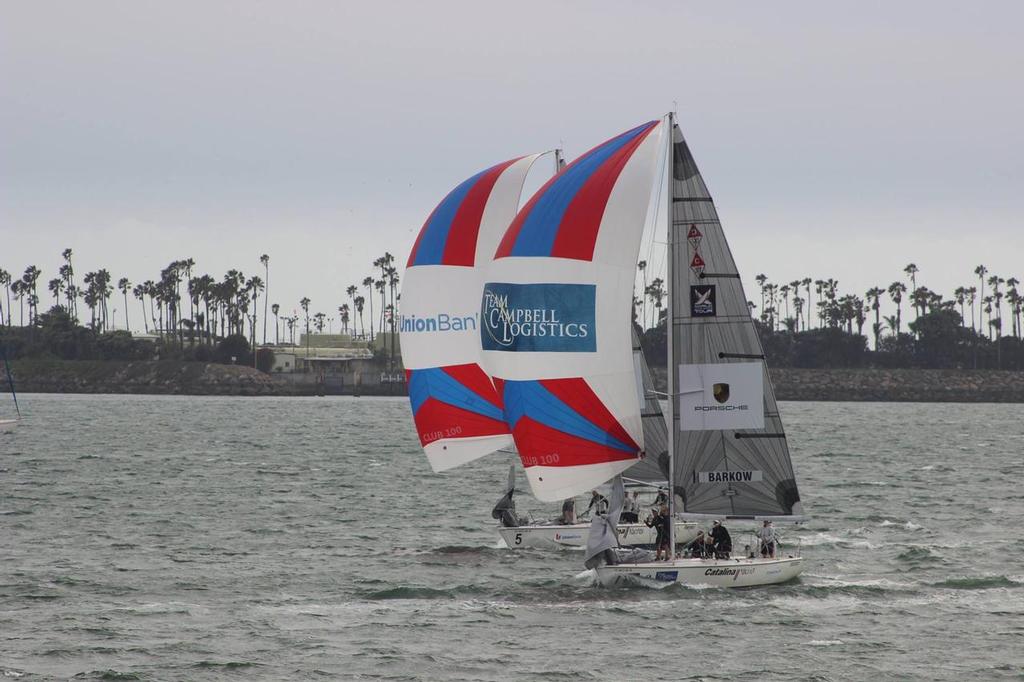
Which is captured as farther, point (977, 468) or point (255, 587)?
point (977, 468)

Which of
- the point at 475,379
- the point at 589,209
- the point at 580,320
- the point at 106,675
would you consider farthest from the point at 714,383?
the point at 106,675

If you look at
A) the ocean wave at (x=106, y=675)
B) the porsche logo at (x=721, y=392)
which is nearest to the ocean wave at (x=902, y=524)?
the porsche logo at (x=721, y=392)

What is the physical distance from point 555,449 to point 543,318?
2.89m

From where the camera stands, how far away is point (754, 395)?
29.7 meters

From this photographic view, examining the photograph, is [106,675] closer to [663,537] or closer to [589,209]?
[663,537]

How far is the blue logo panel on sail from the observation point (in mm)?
30453

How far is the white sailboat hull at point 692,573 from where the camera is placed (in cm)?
2953

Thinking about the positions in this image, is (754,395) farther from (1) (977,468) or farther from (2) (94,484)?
(1) (977,468)

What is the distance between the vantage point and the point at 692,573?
29.7 meters

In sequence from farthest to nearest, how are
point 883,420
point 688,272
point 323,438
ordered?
point 883,420 < point 323,438 < point 688,272

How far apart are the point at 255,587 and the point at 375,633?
5.85 m

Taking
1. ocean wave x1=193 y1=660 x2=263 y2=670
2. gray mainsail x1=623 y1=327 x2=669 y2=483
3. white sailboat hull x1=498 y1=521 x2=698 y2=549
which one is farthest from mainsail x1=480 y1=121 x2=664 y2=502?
ocean wave x1=193 y1=660 x2=263 y2=670

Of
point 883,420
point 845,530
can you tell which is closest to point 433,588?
point 845,530

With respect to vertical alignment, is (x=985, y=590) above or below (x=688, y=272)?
below
